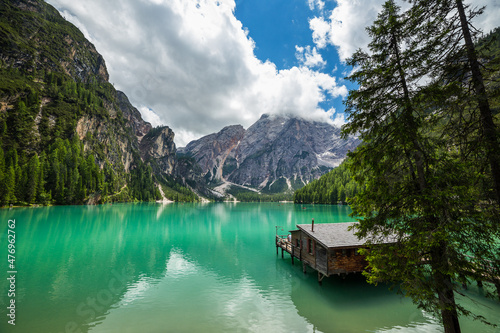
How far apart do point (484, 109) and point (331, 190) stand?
14911 centimetres

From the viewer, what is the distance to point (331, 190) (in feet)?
488

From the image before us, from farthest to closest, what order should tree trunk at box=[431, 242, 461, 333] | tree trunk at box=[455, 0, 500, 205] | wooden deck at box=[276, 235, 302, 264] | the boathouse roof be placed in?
wooden deck at box=[276, 235, 302, 264] → the boathouse roof → tree trunk at box=[431, 242, 461, 333] → tree trunk at box=[455, 0, 500, 205]

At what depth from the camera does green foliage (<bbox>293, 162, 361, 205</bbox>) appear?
456ft

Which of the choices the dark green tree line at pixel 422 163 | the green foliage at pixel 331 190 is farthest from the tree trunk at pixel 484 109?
the green foliage at pixel 331 190

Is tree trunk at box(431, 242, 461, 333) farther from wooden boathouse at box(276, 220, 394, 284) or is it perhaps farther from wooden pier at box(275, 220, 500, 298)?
wooden pier at box(275, 220, 500, 298)

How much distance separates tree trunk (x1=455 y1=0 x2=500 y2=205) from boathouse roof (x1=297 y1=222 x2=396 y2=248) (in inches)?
463

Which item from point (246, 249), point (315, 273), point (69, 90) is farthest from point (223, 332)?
point (69, 90)

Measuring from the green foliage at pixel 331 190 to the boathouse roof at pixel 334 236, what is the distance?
11487 centimetres

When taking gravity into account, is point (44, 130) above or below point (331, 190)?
above

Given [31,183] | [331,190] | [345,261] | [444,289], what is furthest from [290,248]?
[331,190]

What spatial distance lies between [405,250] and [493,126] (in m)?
4.73

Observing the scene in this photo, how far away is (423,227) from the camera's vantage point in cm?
786

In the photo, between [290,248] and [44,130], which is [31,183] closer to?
[44,130]

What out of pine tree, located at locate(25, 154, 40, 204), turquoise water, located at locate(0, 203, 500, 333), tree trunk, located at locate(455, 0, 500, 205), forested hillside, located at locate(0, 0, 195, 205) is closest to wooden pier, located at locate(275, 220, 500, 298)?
turquoise water, located at locate(0, 203, 500, 333)
